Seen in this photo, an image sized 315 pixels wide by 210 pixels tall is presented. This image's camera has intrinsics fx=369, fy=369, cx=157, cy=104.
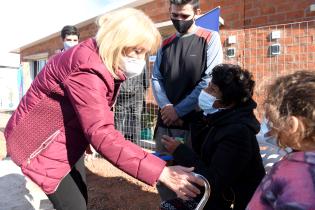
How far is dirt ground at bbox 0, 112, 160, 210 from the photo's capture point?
4172 millimetres

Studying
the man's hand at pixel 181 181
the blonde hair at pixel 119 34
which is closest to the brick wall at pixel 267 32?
the blonde hair at pixel 119 34

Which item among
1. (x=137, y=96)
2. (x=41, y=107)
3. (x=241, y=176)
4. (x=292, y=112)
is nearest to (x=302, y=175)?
(x=292, y=112)

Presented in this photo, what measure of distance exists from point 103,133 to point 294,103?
2.92ft

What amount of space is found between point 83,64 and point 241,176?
3.69ft

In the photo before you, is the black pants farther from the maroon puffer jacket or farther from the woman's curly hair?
the woman's curly hair

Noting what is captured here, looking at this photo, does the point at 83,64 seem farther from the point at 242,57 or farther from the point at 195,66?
the point at 242,57

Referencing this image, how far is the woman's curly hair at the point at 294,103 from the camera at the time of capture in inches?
52.4

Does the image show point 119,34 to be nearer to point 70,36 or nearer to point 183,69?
point 183,69

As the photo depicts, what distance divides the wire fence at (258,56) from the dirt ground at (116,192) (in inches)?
34.1

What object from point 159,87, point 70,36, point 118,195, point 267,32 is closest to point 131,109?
point 70,36

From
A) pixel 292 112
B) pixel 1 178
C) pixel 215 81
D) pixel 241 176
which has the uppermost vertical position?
pixel 215 81

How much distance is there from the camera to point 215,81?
7.74 ft

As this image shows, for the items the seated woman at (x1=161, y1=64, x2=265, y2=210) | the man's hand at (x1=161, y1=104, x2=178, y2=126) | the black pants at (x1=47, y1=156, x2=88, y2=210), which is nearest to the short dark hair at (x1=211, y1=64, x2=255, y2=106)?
the seated woman at (x1=161, y1=64, x2=265, y2=210)

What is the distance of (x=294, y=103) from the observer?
4.43 feet
